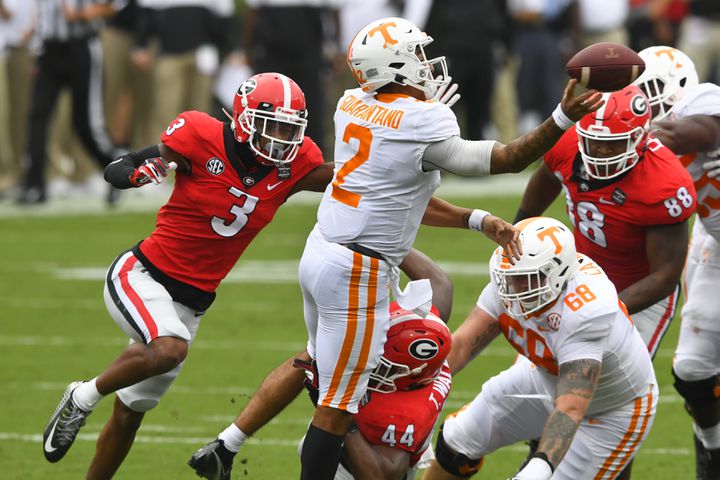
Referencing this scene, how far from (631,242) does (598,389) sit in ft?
3.21

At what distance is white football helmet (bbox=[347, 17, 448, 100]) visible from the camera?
5.46 metres

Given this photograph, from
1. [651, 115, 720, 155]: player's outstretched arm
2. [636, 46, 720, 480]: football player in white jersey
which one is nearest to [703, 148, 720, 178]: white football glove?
[636, 46, 720, 480]: football player in white jersey

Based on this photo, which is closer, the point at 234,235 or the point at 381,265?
the point at 381,265

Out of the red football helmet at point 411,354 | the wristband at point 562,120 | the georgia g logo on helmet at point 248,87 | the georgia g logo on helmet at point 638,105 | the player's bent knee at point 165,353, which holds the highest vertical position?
the wristband at point 562,120

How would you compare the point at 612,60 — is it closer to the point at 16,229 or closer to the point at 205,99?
the point at 16,229

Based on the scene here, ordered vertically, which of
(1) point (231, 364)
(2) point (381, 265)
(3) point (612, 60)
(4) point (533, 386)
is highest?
(3) point (612, 60)

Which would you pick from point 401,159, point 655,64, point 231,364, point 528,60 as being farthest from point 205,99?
point 401,159

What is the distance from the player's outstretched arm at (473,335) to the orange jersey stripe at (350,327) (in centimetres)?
60

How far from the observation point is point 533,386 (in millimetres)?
5785

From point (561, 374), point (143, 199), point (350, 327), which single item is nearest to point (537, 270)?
point (561, 374)

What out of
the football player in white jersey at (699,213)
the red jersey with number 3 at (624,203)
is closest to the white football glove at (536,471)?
the red jersey with number 3 at (624,203)

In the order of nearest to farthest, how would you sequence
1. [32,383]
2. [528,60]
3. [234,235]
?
[234,235] → [32,383] → [528,60]

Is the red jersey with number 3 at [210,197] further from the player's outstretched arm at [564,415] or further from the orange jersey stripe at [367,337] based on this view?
the player's outstretched arm at [564,415]

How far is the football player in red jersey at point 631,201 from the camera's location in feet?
19.7
